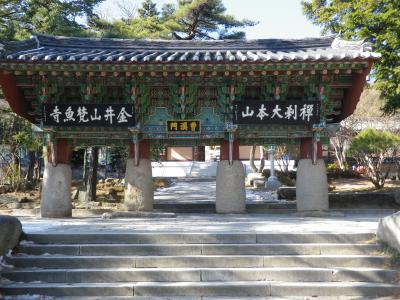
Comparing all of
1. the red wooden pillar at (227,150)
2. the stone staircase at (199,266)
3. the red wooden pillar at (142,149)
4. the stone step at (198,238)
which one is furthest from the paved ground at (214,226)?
the red wooden pillar at (142,149)

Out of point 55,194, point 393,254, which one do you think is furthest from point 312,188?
point 55,194

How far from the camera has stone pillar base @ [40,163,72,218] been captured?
40.2 ft

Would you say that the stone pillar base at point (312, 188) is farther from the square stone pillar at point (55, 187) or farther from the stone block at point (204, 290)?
the square stone pillar at point (55, 187)

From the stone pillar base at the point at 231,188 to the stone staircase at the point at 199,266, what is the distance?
165 inches

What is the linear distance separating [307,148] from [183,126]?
12.0ft

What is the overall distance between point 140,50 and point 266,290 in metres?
9.46

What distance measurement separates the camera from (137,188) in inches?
493

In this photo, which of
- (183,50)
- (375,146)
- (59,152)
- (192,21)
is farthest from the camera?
(192,21)

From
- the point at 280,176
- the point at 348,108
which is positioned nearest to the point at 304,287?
the point at 348,108

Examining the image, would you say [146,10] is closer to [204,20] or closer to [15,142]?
[204,20]

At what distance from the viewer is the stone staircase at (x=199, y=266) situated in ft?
22.5

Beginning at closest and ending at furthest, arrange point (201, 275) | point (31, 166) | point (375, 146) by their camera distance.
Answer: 1. point (201, 275)
2. point (375, 146)
3. point (31, 166)

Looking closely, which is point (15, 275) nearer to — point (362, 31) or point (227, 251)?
point (227, 251)

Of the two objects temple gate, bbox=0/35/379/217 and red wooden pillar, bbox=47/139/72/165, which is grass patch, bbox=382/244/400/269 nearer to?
temple gate, bbox=0/35/379/217
